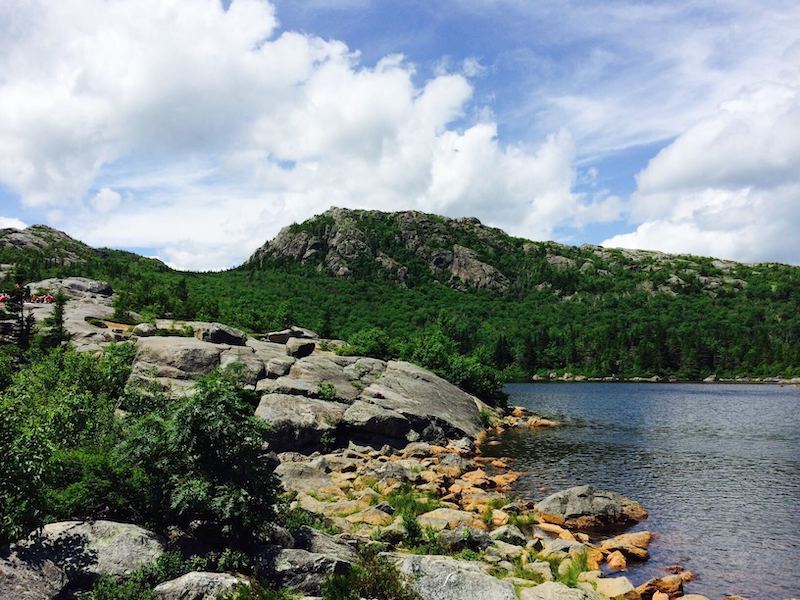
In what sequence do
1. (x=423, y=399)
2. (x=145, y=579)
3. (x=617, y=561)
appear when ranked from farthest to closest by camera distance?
(x=423, y=399)
(x=617, y=561)
(x=145, y=579)

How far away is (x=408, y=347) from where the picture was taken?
291ft

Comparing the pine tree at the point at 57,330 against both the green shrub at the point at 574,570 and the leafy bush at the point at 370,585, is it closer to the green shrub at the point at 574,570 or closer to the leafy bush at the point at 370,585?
the leafy bush at the point at 370,585

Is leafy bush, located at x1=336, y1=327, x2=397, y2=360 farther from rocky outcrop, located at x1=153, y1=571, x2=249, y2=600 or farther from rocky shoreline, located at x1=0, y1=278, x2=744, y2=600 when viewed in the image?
rocky outcrop, located at x1=153, y1=571, x2=249, y2=600

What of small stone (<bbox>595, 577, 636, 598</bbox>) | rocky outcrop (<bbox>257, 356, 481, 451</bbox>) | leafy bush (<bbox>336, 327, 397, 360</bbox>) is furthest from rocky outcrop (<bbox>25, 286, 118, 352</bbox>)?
small stone (<bbox>595, 577, 636, 598</bbox>)

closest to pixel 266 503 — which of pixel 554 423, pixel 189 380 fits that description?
pixel 189 380

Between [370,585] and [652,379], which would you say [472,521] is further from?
[652,379]

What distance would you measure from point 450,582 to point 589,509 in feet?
63.8

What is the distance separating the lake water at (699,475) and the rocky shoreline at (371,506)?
219 centimetres

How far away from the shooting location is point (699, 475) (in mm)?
44219

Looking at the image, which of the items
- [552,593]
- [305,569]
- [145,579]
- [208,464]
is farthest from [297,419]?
[552,593]

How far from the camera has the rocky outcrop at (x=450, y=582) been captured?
18.2 m

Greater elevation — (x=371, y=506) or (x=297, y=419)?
(x=297, y=419)

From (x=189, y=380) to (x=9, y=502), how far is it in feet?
117

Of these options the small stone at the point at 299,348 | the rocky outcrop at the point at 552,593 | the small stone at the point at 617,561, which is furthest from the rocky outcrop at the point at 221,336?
the rocky outcrop at the point at 552,593
